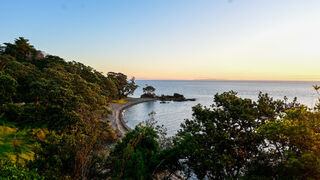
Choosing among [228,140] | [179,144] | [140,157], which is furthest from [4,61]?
[228,140]

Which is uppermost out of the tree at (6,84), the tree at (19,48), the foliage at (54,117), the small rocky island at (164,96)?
the tree at (19,48)

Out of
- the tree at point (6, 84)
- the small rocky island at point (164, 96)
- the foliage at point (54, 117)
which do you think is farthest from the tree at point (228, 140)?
the small rocky island at point (164, 96)

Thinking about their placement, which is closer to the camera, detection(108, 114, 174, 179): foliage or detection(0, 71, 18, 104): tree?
detection(108, 114, 174, 179): foliage

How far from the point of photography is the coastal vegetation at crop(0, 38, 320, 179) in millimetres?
6074

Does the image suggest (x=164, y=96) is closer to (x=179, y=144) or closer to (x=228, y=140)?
(x=179, y=144)

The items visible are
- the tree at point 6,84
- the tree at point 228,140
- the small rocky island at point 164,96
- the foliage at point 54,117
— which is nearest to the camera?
the foliage at point 54,117

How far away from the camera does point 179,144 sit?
29.9 feet

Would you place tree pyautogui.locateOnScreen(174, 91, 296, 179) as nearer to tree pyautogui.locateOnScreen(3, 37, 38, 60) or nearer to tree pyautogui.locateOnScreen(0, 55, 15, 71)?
tree pyautogui.locateOnScreen(0, 55, 15, 71)

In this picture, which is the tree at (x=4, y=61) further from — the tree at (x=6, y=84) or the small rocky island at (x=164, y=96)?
the small rocky island at (x=164, y=96)

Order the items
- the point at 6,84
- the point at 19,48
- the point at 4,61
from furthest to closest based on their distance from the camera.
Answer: the point at 19,48
the point at 4,61
the point at 6,84

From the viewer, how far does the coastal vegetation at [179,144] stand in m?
6.07

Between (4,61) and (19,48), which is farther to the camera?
(19,48)

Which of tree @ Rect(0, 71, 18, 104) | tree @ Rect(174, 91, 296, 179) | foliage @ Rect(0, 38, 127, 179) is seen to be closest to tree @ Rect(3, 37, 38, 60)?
foliage @ Rect(0, 38, 127, 179)

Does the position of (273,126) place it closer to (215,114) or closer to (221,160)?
(221,160)
